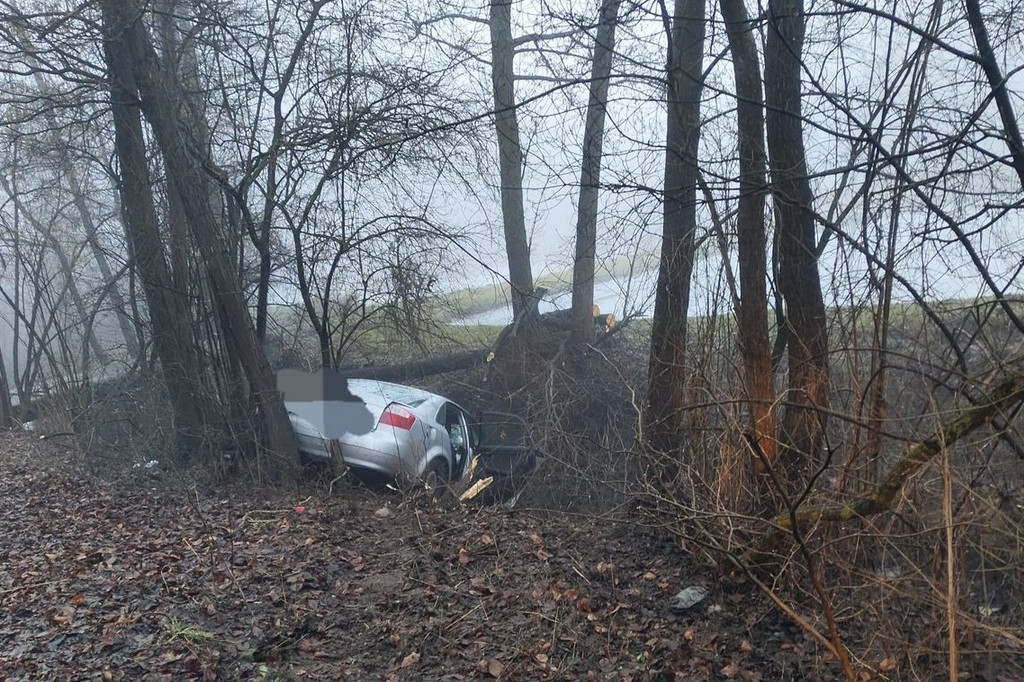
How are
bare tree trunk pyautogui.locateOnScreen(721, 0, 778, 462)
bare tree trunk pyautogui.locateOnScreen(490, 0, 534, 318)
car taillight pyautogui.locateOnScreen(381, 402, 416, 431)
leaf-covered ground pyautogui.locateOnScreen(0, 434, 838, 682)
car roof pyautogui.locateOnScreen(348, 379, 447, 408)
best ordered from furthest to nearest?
car roof pyautogui.locateOnScreen(348, 379, 447, 408), car taillight pyautogui.locateOnScreen(381, 402, 416, 431), bare tree trunk pyautogui.locateOnScreen(490, 0, 534, 318), bare tree trunk pyautogui.locateOnScreen(721, 0, 778, 462), leaf-covered ground pyautogui.locateOnScreen(0, 434, 838, 682)

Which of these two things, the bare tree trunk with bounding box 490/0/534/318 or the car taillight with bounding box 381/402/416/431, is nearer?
the bare tree trunk with bounding box 490/0/534/318

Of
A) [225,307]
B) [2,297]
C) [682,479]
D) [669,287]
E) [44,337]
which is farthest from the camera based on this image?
[2,297]

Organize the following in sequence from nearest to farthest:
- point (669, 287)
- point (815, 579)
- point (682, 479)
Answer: point (815, 579), point (682, 479), point (669, 287)

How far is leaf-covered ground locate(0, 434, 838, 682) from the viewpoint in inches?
215

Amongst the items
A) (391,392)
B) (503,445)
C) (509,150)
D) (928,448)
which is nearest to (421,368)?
(503,445)

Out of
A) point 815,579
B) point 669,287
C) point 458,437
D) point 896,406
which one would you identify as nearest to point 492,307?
point 458,437

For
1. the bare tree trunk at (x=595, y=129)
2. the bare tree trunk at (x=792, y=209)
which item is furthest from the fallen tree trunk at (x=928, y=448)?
the bare tree trunk at (x=595, y=129)

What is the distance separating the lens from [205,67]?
1134 centimetres

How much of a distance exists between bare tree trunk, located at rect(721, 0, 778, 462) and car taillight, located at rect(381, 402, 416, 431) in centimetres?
495

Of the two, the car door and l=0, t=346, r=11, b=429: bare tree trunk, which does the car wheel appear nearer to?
the car door

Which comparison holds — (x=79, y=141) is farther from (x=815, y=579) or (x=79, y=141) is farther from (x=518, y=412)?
(x=815, y=579)

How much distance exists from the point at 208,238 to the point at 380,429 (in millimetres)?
2848

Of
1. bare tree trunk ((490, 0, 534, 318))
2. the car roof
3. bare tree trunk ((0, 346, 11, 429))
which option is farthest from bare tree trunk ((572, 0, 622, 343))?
bare tree trunk ((0, 346, 11, 429))

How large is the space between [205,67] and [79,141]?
78.3 inches
